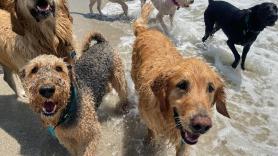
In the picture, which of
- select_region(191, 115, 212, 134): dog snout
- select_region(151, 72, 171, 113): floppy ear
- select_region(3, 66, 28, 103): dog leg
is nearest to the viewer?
select_region(191, 115, 212, 134): dog snout

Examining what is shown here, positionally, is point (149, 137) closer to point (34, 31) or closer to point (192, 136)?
point (192, 136)

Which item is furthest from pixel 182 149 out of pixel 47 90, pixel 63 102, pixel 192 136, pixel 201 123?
pixel 47 90

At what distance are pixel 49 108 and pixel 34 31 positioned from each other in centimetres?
126

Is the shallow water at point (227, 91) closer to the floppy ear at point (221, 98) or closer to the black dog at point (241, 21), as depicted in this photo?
the black dog at point (241, 21)

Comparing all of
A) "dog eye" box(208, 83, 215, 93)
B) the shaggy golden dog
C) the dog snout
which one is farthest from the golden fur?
the dog snout

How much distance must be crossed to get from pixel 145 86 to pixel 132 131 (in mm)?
1109

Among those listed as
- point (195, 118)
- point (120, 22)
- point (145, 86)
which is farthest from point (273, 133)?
point (120, 22)

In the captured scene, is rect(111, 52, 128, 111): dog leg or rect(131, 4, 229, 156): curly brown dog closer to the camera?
rect(131, 4, 229, 156): curly brown dog

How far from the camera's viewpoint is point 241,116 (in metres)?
5.92

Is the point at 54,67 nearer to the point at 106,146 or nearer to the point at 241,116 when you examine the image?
the point at 106,146

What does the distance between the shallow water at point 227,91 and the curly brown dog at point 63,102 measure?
0.66m

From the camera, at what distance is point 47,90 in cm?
349

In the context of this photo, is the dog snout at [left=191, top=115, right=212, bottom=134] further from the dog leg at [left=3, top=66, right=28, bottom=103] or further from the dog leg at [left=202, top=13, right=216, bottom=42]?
the dog leg at [left=202, top=13, right=216, bottom=42]

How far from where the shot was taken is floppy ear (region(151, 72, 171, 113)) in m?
3.89
